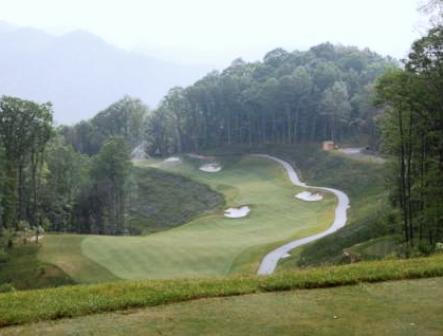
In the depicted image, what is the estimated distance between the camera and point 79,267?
4481 centimetres

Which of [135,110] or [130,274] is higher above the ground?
[135,110]

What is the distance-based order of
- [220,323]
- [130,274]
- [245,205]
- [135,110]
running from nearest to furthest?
1. [220,323]
2. [130,274]
3. [245,205]
4. [135,110]

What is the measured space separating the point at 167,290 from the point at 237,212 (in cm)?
5877

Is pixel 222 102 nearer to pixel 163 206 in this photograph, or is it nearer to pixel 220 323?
pixel 163 206

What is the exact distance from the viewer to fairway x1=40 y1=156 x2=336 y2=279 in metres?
45.8

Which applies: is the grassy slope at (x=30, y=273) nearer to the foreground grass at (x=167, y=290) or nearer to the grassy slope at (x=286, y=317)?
the foreground grass at (x=167, y=290)

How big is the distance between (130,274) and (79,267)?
4.24 m

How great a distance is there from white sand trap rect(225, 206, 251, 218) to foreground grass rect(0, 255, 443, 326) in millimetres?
54208

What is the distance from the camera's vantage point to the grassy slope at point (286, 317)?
12398 mm

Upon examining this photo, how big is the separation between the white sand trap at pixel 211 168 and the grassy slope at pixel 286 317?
3890 inches

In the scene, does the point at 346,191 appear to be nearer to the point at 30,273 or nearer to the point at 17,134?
the point at 17,134

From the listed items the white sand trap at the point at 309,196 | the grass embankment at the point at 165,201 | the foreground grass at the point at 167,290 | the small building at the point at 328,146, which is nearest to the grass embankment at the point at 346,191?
the small building at the point at 328,146

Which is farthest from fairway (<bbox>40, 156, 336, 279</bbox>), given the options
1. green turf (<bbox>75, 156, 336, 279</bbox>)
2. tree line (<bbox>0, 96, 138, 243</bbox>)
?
tree line (<bbox>0, 96, 138, 243</bbox>)

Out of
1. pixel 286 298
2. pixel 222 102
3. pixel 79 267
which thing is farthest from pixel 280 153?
pixel 286 298
